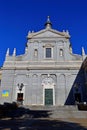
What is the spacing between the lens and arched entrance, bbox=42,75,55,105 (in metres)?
27.9

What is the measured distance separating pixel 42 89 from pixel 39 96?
1290 mm

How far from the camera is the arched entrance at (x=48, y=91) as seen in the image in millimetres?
27875

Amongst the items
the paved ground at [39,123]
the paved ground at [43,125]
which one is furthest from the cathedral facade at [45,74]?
the paved ground at [43,125]

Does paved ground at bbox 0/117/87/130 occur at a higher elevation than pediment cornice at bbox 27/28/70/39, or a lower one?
lower

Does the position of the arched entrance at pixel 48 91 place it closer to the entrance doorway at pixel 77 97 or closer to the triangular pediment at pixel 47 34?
the entrance doorway at pixel 77 97

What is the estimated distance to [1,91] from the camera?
2772cm

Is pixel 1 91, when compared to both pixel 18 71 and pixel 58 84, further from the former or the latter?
pixel 58 84

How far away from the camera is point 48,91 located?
28.6m

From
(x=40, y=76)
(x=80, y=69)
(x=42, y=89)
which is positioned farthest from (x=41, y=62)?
(x=80, y=69)

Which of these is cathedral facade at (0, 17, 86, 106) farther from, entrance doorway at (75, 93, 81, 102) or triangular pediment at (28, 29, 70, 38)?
triangular pediment at (28, 29, 70, 38)

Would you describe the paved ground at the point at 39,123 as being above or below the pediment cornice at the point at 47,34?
below

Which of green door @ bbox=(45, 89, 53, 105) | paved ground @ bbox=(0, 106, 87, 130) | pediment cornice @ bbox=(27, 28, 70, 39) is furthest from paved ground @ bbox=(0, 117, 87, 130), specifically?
pediment cornice @ bbox=(27, 28, 70, 39)

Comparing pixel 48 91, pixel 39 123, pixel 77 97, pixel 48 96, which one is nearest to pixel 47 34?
pixel 48 91

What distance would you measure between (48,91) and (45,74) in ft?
9.62
